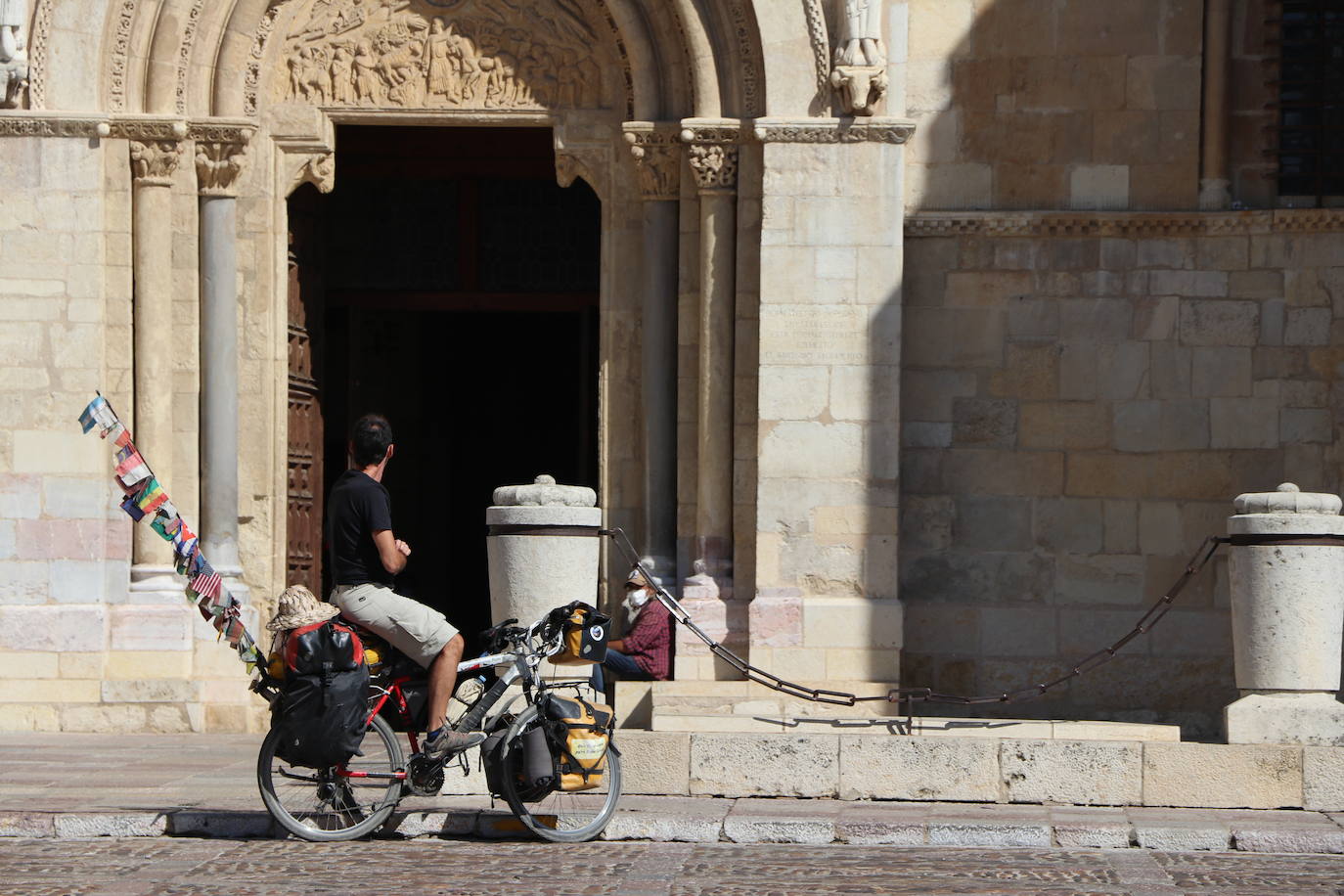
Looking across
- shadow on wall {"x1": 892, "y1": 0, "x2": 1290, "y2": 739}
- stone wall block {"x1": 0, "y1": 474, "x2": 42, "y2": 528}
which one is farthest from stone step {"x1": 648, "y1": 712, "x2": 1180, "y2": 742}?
stone wall block {"x1": 0, "y1": 474, "x2": 42, "y2": 528}

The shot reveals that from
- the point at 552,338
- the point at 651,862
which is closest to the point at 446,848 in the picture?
the point at 651,862

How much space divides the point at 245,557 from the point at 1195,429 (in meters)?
6.27

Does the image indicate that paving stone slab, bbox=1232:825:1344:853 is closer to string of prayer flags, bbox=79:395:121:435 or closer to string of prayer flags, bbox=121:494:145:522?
string of prayer flags, bbox=121:494:145:522

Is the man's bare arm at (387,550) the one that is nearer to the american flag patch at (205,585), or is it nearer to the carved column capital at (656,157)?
the american flag patch at (205,585)

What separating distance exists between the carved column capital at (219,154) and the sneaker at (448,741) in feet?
19.5

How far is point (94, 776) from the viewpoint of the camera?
10344 millimetres

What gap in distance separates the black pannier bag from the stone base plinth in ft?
14.3

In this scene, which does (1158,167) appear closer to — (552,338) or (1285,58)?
(1285,58)

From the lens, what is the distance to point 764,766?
9.71 metres

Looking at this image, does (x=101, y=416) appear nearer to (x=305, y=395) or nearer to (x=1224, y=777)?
(x=1224, y=777)

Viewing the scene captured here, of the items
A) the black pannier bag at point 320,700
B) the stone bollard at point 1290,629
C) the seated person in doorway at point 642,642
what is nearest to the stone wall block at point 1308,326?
the stone bollard at point 1290,629

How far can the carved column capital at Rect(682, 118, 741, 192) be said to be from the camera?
13.2 metres

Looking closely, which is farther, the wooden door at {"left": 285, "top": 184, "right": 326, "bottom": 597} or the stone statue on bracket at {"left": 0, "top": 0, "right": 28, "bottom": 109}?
the wooden door at {"left": 285, "top": 184, "right": 326, "bottom": 597}

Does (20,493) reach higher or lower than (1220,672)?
higher
